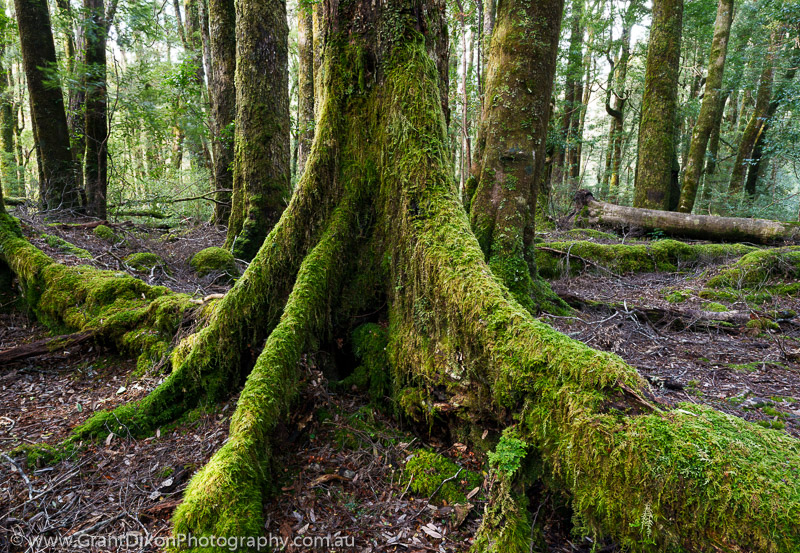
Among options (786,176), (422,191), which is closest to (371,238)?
(422,191)

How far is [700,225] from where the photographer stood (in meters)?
10.5

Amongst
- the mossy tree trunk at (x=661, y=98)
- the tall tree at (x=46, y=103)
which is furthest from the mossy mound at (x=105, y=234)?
the mossy tree trunk at (x=661, y=98)

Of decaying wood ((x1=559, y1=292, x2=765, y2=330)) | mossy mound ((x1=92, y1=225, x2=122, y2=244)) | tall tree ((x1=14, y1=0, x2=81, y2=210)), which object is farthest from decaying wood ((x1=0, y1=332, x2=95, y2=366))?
decaying wood ((x1=559, y1=292, x2=765, y2=330))

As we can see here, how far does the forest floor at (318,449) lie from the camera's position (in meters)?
2.47

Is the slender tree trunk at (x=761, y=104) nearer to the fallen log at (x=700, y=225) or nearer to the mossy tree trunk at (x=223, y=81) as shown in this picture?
the fallen log at (x=700, y=225)

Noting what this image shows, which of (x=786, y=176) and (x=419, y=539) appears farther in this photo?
(x=786, y=176)

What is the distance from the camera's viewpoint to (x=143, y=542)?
2342mm

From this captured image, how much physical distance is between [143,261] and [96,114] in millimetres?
5464

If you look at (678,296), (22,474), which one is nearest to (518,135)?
(678,296)

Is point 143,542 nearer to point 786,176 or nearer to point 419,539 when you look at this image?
point 419,539

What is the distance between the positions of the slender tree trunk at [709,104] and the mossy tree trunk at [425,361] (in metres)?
10.1

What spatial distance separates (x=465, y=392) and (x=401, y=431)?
772 mm

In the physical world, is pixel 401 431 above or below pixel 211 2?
below

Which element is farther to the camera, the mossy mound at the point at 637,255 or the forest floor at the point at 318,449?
the mossy mound at the point at 637,255
